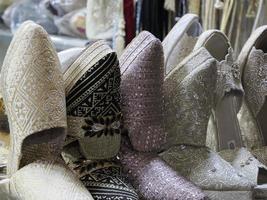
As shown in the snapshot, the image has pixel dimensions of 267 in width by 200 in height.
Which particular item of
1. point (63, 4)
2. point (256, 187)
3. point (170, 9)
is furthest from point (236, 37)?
point (256, 187)

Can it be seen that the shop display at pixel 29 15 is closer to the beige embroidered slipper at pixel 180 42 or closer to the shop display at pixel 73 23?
the shop display at pixel 73 23

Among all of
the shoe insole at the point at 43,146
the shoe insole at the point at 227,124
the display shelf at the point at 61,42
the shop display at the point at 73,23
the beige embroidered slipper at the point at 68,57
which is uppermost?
the beige embroidered slipper at the point at 68,57

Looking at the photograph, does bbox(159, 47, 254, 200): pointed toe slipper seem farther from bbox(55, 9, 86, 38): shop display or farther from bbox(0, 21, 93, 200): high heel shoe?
bbox(55, 9, 86, 38): shop display

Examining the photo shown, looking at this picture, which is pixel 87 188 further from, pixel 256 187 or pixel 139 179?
pixel 256 187

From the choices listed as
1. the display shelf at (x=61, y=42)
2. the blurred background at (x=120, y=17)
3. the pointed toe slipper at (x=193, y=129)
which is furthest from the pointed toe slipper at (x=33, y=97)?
the display shelf at (x=61, y=42)

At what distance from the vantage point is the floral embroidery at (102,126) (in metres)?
0.58

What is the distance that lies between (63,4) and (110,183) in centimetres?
121

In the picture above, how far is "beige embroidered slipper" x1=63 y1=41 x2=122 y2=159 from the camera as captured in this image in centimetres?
58

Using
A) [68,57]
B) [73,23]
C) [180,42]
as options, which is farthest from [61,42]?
[68,57]

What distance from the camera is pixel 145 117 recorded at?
0.62 m

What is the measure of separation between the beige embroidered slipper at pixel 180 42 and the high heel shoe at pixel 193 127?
63 mm

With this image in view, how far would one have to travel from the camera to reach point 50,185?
0.54 m

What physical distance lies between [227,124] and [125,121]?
0.21 m

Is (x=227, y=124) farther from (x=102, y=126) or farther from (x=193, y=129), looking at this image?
(x=102, y=126)
